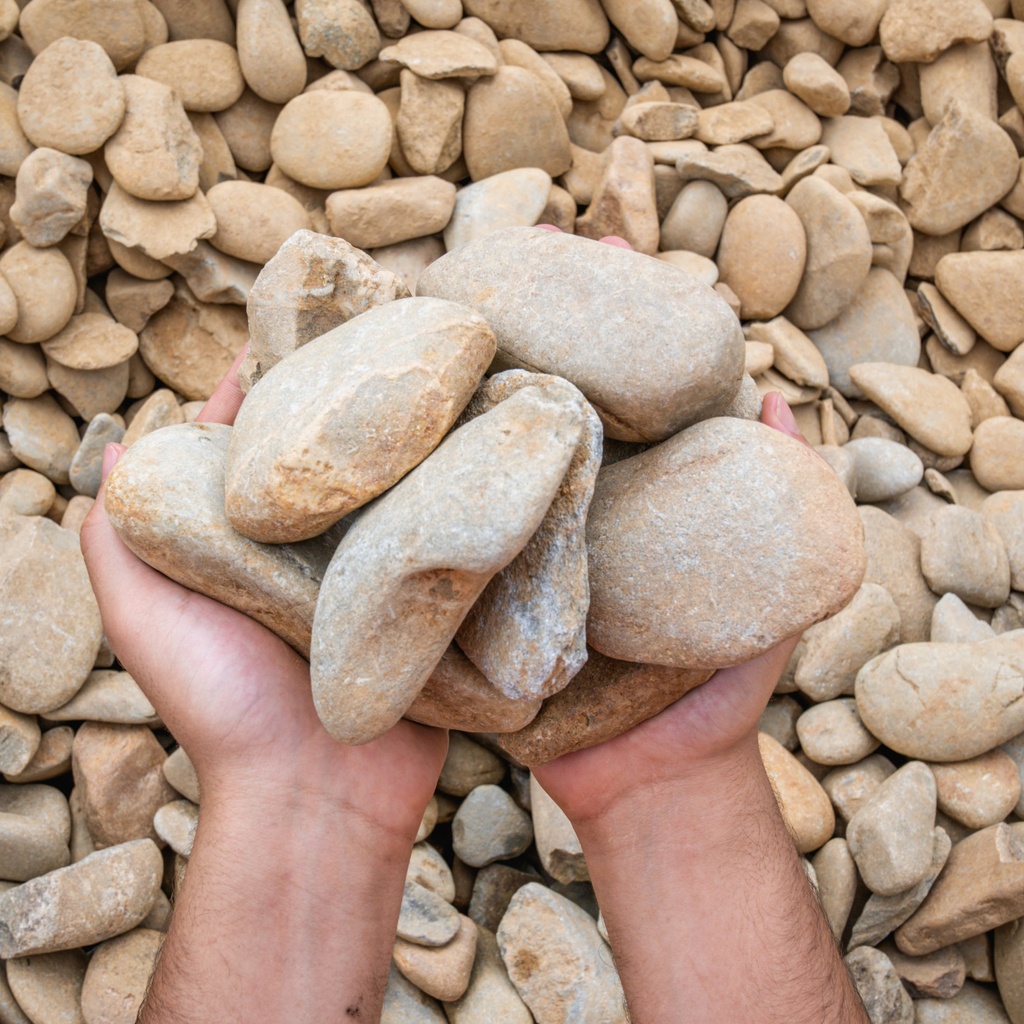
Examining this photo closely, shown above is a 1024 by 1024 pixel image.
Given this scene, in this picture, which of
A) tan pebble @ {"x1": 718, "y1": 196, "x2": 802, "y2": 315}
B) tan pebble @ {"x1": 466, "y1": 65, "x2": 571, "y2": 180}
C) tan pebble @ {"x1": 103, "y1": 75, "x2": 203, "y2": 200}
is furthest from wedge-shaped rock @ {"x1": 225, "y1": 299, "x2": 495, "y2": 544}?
tan pebble @ {"x1": 718, "y1": 196, "x2": 802, "y2": 315}

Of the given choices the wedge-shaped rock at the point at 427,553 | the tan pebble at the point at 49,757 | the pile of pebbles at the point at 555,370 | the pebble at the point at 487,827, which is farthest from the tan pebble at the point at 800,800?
the tan pebble at the point at 49,757

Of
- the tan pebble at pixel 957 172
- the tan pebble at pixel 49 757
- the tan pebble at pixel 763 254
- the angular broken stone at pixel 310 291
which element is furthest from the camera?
the tan pebble at pixel 957 172

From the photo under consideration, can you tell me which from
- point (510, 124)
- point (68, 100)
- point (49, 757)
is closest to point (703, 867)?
point (49, 757)

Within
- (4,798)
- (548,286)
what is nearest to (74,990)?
(4,798)

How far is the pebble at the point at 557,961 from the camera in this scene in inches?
78.5

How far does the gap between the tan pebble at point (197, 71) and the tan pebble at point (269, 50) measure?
4 cm

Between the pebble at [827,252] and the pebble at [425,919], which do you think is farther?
the pebble at [827,252]

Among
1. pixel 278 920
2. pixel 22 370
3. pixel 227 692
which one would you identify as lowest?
pixel 278 920

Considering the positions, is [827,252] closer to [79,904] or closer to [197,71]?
[197,71]

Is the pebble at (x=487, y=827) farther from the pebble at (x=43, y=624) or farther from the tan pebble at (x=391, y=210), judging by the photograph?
the tan pebble at (x=391, y=210)

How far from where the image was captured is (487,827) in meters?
2.21

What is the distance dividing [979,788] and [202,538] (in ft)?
5.47

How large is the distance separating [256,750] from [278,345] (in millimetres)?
593

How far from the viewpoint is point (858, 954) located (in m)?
2.06
